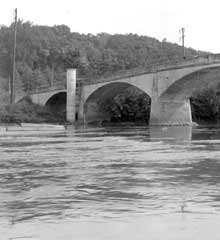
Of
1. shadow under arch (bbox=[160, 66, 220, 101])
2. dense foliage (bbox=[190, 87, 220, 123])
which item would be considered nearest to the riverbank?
shadow under arch (bbox=[160, 66, 220, 101])

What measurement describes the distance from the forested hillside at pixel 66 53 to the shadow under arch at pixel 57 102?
32.7 m

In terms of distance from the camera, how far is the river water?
368 inches

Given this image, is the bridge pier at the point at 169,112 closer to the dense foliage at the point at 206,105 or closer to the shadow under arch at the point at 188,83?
the shadow under arch at the point at 188,83

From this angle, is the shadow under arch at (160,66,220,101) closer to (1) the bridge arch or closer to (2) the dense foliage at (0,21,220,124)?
(1) the bridge arch

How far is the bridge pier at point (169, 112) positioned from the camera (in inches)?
2672

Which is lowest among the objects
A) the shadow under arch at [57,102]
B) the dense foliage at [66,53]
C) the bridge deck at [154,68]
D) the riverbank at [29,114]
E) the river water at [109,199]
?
the river water at [109,199]

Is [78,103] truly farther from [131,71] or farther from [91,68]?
[91,68]

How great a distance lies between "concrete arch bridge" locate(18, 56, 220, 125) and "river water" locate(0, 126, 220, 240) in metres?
39.7

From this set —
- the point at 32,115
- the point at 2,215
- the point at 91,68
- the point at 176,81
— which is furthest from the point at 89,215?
the point at 91,68

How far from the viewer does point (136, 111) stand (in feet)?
290

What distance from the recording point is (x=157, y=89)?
67.1 meters

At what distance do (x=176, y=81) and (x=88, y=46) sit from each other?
313 feet

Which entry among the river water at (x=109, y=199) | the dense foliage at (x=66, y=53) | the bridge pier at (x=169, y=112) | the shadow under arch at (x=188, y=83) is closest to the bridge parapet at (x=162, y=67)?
the shadow under arch at (x=188, y=83)

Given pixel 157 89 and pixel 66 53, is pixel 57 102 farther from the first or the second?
pixel 66 53
